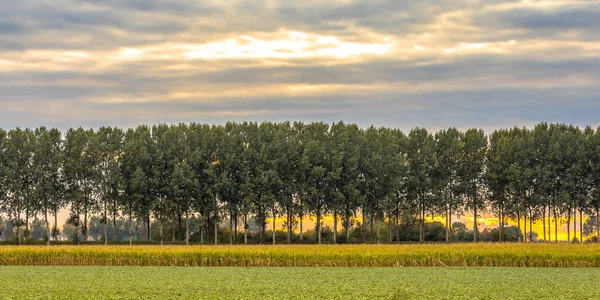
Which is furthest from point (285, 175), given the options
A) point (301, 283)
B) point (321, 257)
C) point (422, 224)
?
point (301, 283)

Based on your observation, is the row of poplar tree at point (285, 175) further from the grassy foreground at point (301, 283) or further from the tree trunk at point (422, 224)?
the grassy foreground at point (301, 283)

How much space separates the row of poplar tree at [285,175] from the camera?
120 meters

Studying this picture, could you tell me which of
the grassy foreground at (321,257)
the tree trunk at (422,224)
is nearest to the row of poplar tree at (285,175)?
the tree trunk at (422,224)

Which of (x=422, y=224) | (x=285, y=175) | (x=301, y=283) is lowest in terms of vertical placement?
(x=422, y=224)

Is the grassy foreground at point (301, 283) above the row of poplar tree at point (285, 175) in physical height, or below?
below

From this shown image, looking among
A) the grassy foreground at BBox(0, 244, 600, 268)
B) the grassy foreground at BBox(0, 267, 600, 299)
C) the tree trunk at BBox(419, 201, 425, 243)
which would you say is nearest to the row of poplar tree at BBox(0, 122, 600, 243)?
the tree trunk at BBox(419, 201, 425, 243)

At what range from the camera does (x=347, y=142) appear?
4970 inches

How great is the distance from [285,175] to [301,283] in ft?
246

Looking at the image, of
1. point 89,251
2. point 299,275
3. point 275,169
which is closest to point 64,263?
point 89,251

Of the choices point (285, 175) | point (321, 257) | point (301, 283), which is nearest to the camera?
point (301, 283)

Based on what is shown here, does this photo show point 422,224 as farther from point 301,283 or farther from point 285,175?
point 301,283

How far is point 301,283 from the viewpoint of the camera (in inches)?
1917

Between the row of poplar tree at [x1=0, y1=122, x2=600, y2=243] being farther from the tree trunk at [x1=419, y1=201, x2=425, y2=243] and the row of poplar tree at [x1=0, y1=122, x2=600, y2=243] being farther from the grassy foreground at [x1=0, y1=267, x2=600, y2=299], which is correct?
the grassy foreground at [x1=0, y1=267, x2=600, y2=299]

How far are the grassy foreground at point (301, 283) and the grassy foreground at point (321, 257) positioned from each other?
5.80 metres
